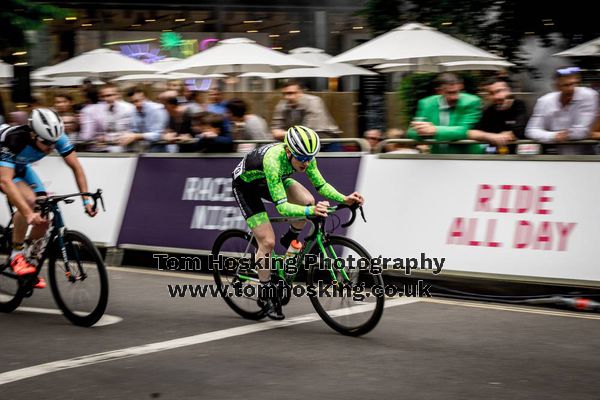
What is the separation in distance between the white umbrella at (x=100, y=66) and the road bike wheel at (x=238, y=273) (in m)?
10.1

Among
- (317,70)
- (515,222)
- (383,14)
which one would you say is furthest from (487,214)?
(383,14)

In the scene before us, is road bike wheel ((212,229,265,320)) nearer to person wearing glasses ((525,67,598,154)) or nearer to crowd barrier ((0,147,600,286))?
crowd barrier ((0,147,600,286))

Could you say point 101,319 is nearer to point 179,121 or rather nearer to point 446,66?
point 179,121

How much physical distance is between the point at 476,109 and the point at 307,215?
12.0ft

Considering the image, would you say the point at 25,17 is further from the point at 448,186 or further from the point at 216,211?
the point at 448,186

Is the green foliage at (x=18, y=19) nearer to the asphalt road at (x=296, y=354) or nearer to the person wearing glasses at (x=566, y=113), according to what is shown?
the asphalt road at (x=296, y=354)

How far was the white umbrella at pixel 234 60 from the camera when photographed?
16.0m

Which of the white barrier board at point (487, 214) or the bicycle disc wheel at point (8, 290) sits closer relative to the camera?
the bicycle disc wheel at point (8, 290)

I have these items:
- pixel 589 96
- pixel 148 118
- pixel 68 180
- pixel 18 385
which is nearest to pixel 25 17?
pixel 148 118

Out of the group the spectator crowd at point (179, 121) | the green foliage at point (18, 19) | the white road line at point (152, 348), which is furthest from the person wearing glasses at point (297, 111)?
the green foliage at point (18, 19)

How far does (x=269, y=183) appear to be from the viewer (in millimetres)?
8039

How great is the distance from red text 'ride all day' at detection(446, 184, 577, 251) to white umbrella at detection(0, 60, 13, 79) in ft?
36.7

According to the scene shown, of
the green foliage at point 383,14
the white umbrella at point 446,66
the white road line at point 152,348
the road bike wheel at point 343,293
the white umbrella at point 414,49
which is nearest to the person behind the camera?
the white road line at point 152,348

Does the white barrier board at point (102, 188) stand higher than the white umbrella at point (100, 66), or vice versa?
the white umbrella at point (100, 66)
